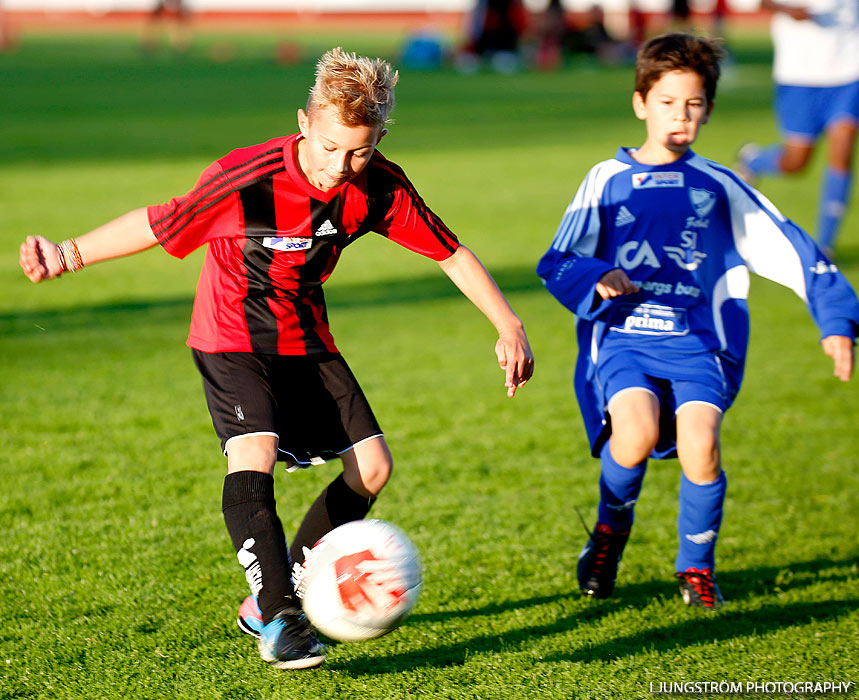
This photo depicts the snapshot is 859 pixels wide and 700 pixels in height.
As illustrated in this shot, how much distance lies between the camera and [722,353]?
135 inches

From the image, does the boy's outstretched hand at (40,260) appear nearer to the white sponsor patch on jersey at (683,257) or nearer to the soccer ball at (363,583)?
the soccer ball at (363,583)

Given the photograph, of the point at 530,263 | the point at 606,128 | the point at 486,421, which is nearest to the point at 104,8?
the point at 606,128

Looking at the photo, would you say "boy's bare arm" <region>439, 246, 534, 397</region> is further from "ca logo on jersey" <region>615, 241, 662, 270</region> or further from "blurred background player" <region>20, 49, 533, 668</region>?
"ca logo on jersey" <region>615, 241, 662, 270</region>

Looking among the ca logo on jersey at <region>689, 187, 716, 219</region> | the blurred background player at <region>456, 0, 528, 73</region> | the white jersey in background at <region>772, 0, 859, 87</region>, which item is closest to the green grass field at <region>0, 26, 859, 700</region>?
the ca logo on jersey at <region>689, 187, 716, 219</region>

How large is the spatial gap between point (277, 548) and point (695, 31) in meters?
2.37

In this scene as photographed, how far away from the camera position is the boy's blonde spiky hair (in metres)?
2.69

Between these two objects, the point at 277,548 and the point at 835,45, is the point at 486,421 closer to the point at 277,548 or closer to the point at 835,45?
the point at 277,548

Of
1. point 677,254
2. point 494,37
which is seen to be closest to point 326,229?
point 677,254

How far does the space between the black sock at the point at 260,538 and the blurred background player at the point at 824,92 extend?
243 inches

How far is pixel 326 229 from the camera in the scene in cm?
294

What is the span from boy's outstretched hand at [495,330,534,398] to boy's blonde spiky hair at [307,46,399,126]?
67 centimetres

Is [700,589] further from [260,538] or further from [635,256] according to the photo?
[260,538]

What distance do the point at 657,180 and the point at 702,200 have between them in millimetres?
157

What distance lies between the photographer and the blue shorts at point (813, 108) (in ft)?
25.4
